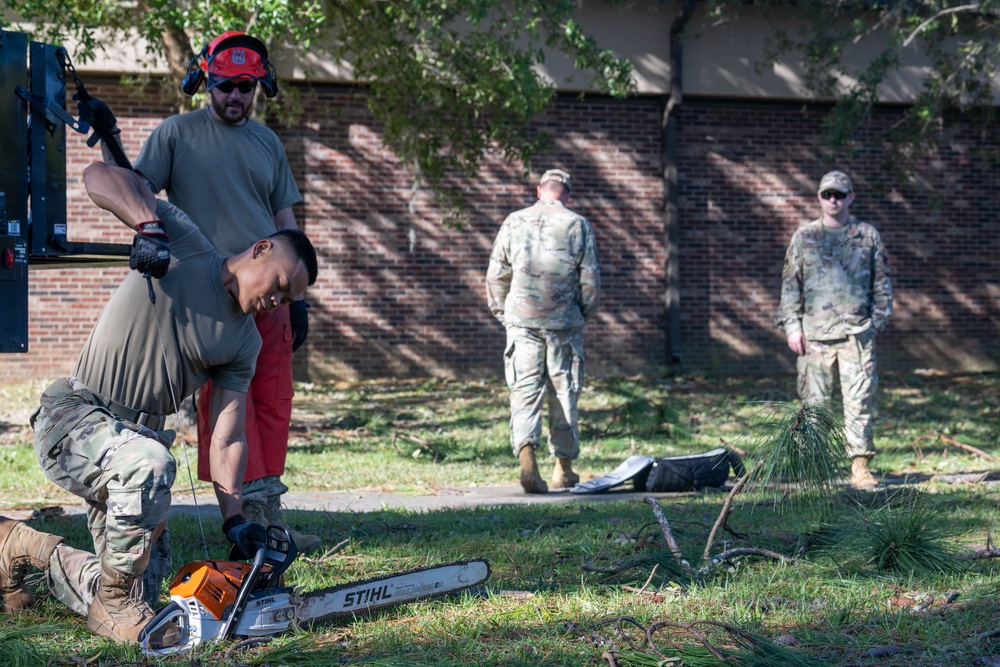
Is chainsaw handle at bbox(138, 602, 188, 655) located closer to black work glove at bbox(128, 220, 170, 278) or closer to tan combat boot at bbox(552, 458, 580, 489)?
black work glove at bbox(128, 220, 170, 278)

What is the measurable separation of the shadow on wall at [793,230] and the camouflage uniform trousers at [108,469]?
1219 centimetres

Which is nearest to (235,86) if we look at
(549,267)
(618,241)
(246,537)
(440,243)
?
(246,537)

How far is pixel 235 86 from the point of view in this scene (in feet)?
14.8

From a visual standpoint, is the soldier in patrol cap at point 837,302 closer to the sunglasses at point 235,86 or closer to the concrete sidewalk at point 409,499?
the concrete sidewalk at point 409,499

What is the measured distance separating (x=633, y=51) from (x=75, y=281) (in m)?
7.99

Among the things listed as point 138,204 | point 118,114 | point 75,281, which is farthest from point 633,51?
point 138,204

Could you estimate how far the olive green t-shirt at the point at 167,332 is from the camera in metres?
3.49

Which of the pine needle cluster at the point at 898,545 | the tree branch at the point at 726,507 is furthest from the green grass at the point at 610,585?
the tree branch at the point at 726,507

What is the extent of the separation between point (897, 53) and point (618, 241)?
4356 millimetres

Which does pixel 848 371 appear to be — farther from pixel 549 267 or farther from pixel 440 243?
pixel 440 243

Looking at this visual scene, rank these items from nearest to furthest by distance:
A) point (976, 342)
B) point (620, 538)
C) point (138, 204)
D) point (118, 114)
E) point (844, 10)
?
point (138, 204) → point (620, 538) → point (118, 114) → point (844, 10) → point (976, 342)

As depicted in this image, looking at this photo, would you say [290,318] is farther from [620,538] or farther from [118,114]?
[118,114]

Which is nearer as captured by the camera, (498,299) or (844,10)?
(498,299)

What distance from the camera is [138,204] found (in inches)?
135
